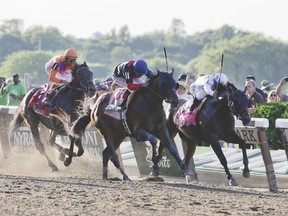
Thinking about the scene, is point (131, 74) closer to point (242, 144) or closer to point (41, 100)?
point (242, 144)

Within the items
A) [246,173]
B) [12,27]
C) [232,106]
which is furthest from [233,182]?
[12,27]

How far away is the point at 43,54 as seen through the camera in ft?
297

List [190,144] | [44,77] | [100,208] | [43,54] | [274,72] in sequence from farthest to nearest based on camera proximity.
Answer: [274,72], [43,54], [44,77], [190,144], [100,208]

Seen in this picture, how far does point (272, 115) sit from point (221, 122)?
1.29 metres

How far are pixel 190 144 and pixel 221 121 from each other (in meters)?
0.79

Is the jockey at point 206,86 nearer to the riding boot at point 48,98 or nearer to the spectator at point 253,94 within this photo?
the spectator at point 253,94

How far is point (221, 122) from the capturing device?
11.6 metres

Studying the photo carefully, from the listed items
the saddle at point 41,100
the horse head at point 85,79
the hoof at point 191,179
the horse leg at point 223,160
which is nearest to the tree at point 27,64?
the saddle at point 41,100

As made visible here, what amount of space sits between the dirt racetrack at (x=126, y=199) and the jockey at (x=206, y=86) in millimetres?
1287

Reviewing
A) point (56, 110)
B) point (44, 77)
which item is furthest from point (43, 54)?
point (56, 110)

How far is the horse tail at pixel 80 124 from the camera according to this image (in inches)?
489

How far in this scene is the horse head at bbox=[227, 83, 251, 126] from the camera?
36.5 ft

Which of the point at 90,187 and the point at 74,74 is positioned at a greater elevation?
the point at 74,74

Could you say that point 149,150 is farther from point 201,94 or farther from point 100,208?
point 100,208
